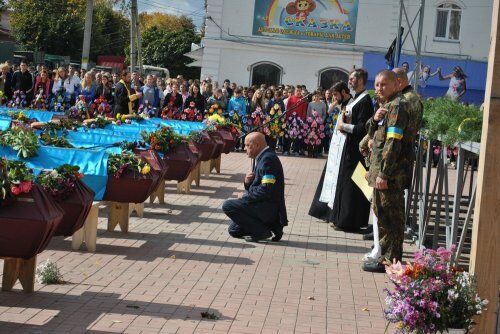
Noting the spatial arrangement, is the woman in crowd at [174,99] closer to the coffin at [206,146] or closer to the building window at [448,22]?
the coffin at [206,146]

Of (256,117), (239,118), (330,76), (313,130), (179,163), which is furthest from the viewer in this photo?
(330,76)

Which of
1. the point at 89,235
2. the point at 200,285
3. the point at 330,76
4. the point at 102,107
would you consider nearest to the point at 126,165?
the point at 89,235

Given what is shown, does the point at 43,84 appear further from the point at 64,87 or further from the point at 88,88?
the point at 88,88

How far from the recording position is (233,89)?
31.4 meters

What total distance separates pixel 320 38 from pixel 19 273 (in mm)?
37993

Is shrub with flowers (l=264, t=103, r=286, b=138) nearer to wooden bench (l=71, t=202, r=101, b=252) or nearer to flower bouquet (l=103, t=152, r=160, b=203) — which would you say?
flower bouquet (l=103, t=152, r=160, b=203)

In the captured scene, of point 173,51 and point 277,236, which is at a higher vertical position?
point 173,51

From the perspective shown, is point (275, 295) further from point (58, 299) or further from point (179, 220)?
point (179, 220)

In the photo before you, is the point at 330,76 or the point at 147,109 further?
the point at 330,76

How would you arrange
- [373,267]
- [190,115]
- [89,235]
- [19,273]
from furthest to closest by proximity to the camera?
1. [190,115]
2. [89,235]
3. [373,267]
4. [19,273]

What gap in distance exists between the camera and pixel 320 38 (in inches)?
1783

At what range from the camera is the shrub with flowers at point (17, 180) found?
737cm

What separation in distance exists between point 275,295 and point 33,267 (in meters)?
2.18

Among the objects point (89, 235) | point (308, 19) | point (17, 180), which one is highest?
point (308, 19)
